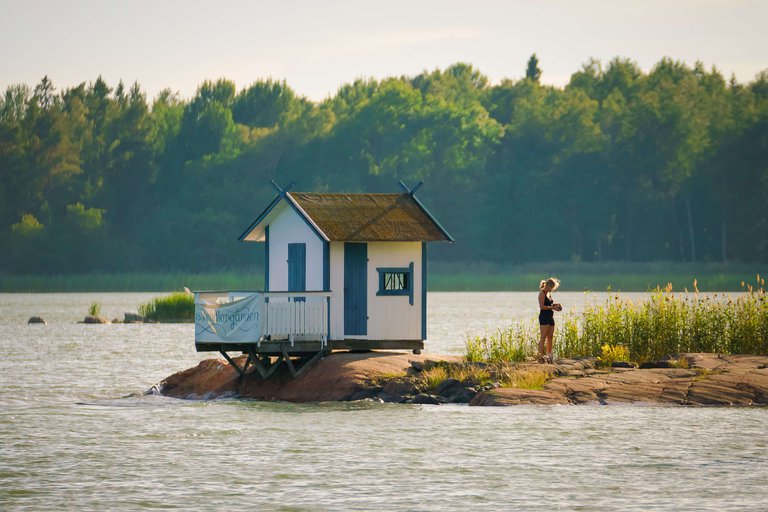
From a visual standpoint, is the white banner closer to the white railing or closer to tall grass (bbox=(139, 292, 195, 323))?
the white railing

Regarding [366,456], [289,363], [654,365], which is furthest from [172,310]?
[366,456]

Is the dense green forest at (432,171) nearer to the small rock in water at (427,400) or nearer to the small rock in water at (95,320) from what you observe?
the small rock in water at (95,320)

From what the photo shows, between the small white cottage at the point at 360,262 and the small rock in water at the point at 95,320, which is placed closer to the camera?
the small white cottage at the point at 360,262

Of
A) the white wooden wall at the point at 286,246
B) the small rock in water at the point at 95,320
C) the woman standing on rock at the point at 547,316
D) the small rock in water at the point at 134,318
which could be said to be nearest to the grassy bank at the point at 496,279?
the small rock in water at the point at 134,318

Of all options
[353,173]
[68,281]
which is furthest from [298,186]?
[68,281]

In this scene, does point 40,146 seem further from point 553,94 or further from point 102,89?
point 553,94

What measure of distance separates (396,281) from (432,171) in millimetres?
87891

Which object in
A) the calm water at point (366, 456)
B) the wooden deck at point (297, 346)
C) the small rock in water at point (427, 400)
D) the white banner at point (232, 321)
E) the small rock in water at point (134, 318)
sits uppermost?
the white banner at point (232, 321)

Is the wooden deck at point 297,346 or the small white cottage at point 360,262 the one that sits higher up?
the small white cottage at point 360,262

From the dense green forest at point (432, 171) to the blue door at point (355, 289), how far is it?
77.4m

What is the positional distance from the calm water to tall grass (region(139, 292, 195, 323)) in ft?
97.5

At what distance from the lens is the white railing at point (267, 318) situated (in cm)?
2969

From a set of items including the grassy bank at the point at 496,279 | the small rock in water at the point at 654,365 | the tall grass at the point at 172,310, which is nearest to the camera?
the small rock in water at the point at 654,365

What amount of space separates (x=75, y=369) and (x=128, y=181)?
8470 cm
